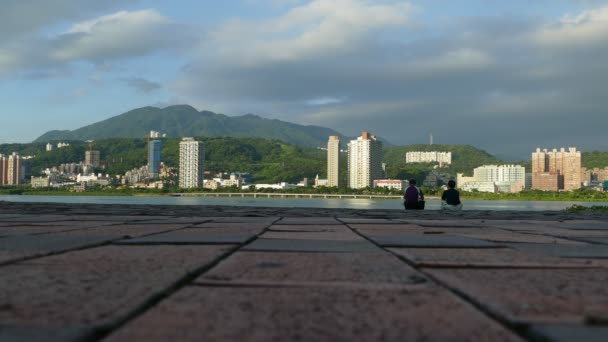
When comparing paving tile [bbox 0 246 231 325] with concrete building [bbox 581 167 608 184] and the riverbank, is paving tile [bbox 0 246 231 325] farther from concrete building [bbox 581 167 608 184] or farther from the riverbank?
concrete building [bbox 581 167 608 184]

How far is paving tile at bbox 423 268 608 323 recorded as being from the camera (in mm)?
1761

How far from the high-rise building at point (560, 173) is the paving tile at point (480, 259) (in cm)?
18124

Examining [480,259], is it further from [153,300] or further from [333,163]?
[333,163]

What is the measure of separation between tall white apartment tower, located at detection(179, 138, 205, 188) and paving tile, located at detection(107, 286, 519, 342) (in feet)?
575

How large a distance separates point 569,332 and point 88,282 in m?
1.77

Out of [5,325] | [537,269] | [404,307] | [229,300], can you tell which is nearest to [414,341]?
[404,307]

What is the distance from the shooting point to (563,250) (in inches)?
158

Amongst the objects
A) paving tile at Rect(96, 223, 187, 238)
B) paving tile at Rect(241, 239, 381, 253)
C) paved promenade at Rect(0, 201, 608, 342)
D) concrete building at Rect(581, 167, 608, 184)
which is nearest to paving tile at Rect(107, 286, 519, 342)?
paved promenade at Rect(0, 201, 608, 342)

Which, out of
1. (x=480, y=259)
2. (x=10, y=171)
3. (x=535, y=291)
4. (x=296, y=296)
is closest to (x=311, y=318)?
(x=296, y=296)

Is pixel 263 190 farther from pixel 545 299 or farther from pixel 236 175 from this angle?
pixel 545 299

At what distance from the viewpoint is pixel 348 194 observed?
436ft

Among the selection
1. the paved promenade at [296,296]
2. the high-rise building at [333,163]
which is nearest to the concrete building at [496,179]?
the high-rise building at [333,163]

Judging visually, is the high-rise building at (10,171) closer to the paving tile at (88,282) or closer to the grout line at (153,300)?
the paving tile at (88,282)

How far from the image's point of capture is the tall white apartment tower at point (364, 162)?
174875 millimetres
